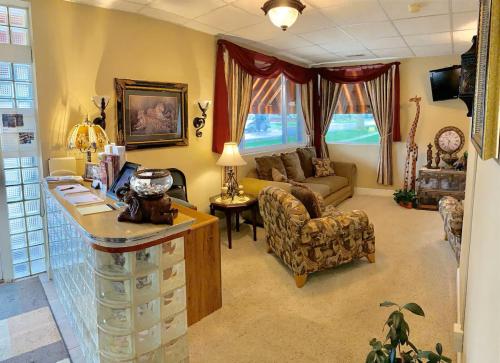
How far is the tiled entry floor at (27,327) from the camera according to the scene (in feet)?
7.85

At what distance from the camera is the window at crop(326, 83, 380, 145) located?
275 inches

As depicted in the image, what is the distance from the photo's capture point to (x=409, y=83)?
642 cm

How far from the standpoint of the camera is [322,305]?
3.01m

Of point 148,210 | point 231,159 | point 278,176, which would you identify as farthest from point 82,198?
point 278,176

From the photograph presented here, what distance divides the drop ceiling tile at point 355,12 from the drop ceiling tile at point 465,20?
2.40 ft

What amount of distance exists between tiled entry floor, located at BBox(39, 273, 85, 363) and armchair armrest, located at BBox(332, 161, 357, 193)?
504 cm

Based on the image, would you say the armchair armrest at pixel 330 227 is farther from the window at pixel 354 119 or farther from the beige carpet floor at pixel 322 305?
the window at pixel 354 119

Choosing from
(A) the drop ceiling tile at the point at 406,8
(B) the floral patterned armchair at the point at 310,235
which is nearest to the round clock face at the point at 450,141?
(A) the drop ceiling tile at the point at 406,8

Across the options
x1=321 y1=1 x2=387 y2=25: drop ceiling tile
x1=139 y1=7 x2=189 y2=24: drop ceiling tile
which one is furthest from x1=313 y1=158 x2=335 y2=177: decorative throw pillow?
x1=139 y1=7 x2=189 y2=24: drop ceiling tile

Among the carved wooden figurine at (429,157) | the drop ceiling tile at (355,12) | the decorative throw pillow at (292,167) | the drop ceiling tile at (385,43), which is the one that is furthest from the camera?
the carved wooden figurine at (429,157)

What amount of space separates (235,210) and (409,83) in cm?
427

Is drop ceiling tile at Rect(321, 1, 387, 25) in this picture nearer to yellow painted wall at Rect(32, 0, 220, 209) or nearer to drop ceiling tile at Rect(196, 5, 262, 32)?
drop ceiling tile at Rect(196, 5, 262, 32)

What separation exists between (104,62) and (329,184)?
12.4ft

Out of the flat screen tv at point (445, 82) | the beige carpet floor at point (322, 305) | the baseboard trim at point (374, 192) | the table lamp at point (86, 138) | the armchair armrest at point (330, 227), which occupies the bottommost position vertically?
the beige carpet floor at point (322, 305)
